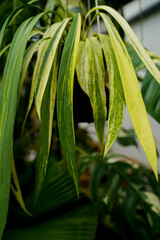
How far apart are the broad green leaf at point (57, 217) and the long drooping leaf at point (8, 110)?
0.33 meters

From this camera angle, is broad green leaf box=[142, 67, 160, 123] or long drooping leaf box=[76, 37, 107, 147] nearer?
long drooping leaf box=[76, 37, 107, 147]

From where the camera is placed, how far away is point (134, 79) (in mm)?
346

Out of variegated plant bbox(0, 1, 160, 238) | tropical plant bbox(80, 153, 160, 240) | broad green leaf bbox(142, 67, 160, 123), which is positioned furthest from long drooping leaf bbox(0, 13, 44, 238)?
tropical plant bbox(80, 153, 160, 240)

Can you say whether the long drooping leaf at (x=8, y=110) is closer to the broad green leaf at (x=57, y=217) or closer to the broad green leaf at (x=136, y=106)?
the broad green leaf at (x=136, y=106)

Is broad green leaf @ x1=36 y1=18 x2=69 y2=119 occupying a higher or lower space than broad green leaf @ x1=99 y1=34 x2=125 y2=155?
higher

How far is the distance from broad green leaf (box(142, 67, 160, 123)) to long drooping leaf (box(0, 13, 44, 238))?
32 cm

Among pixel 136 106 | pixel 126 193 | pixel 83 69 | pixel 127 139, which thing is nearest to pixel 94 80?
pixel 83 69

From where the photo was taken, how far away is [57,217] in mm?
676

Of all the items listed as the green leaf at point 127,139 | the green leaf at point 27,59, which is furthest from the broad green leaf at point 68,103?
the green leaf at point 127,139

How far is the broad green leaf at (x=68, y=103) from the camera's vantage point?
35cm

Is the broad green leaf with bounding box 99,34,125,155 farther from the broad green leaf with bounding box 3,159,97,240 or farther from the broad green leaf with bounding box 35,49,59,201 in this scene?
the broad green leaf with bounding box 3,159,97,240

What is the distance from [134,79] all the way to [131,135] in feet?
2.77

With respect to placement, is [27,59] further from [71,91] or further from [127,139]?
[127,139]

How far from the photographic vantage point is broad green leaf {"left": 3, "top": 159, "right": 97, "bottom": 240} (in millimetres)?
632
